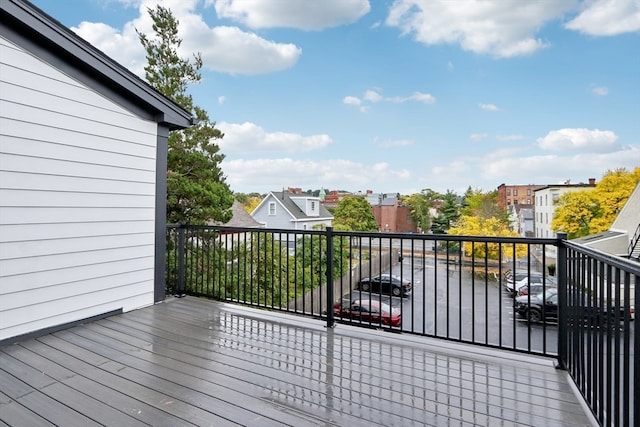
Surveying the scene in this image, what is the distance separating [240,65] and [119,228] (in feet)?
39.8

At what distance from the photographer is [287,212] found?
19.9m

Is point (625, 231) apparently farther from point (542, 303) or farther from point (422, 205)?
point (422, 205)

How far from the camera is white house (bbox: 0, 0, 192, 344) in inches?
106

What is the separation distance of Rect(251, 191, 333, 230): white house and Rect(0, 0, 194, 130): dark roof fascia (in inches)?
617

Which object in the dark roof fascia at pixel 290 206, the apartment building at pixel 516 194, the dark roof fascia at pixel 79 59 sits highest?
the apartment building at pixel 516 194

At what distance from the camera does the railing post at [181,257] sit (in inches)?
162

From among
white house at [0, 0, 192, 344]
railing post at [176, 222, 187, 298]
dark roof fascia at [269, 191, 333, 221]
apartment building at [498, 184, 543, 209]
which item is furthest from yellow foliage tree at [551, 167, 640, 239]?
apartment building at [498, 184, 543, 209]

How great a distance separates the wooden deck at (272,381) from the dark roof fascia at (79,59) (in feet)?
7.33

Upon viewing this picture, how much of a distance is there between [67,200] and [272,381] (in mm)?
2416

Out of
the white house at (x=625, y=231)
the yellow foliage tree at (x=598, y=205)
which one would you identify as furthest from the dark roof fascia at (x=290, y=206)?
the white house at (x=625, y=231)

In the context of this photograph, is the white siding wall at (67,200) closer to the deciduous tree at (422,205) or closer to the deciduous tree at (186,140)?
the deciduous tree at (186,140)

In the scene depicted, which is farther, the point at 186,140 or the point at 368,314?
the point at 186,140

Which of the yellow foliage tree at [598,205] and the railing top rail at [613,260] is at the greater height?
the yellow foliage tree at [598,205]

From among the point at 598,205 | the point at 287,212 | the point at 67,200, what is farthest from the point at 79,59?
the point at 598,205
